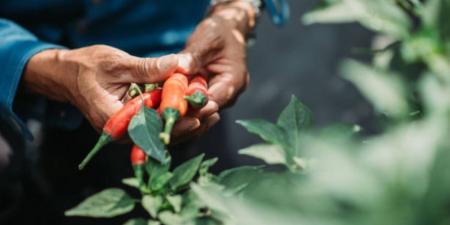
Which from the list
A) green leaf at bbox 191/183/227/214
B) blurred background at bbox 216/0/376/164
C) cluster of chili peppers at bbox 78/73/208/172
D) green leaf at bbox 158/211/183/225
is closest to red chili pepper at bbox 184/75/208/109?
cluster of chili peppers at bbox 78/73/208/172

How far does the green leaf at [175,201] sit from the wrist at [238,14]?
33.7 inches

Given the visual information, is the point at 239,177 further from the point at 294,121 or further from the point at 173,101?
the point at 173,101

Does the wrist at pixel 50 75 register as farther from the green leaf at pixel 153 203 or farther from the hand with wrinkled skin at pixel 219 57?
the green leaf at pixel 153 203

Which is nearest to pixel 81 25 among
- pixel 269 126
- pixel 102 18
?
pixel 102 18

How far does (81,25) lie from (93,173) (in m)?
0.48

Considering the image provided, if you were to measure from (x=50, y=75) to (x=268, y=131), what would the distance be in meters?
0.71

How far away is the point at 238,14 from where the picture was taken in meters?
1.68

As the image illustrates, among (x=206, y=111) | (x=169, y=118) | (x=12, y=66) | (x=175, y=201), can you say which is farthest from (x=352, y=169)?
(x=12, y=66)

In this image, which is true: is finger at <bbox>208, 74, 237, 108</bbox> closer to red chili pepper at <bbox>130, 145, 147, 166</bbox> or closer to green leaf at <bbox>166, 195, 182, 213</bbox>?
red chili pepper at <bbox>130, 145, 147, 166</bbox>

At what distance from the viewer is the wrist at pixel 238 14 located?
165 centimetres

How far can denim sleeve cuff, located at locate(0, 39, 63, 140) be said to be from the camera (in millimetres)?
1416

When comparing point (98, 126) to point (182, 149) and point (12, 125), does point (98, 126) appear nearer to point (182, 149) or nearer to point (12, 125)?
point (12, 125)

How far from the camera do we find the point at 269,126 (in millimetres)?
854

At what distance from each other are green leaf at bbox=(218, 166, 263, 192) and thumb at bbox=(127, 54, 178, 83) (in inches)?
19.1
